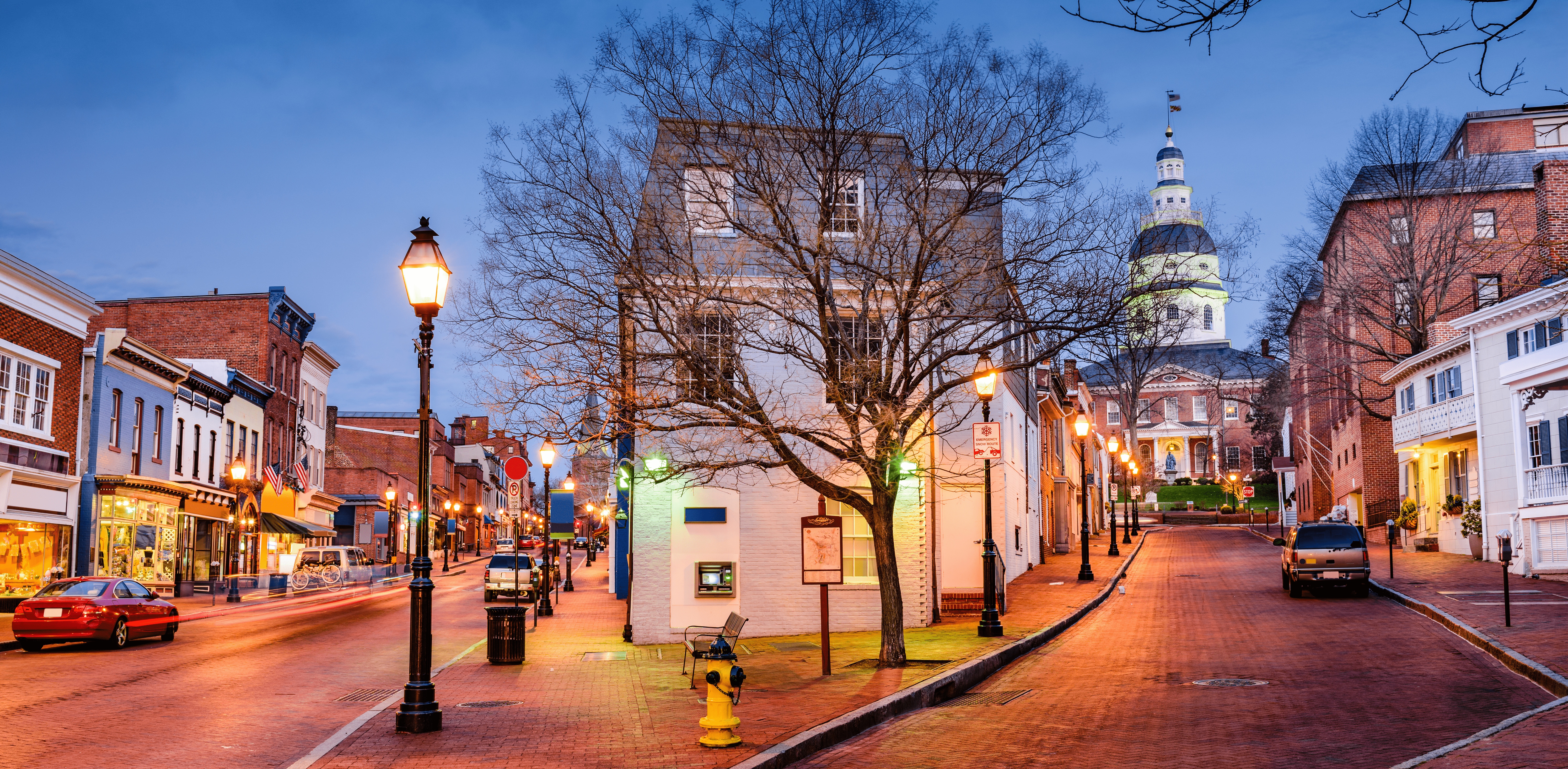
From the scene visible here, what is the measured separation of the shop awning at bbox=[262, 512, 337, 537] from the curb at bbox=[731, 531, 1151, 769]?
34345 mm

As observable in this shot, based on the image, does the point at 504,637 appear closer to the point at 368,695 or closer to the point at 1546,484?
the point at 368,695

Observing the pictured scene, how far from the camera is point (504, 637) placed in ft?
62.5

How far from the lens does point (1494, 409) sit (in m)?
35.0

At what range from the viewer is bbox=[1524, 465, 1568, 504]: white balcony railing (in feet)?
101

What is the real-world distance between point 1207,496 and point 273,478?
73788 mm

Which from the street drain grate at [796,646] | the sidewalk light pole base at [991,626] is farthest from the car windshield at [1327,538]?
the street drain grate at [796,646]

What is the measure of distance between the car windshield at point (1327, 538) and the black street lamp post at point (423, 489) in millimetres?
21548

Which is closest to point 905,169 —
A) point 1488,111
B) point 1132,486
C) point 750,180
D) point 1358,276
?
point 750,180

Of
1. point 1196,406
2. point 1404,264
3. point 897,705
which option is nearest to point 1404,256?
point 1404,264

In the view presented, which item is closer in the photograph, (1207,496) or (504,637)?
(504,637)

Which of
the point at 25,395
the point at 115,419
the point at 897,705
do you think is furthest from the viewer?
the point at 115,419

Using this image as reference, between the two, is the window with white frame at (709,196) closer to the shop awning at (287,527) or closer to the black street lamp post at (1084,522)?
the black street lamp post at (1084,522)

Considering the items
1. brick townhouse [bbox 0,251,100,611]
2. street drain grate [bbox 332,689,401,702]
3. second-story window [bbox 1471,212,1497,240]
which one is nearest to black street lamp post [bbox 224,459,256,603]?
brick townhouse [bbox 0,251,100,611]

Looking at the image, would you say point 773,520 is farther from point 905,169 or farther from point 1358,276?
point 1358,276
